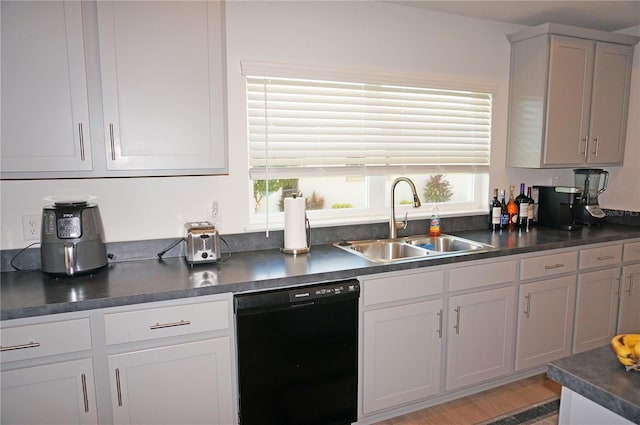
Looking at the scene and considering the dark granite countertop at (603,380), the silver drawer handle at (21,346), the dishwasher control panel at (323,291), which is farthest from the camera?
the dishwasher control panel at (323,291)

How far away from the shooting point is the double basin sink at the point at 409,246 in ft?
8.43

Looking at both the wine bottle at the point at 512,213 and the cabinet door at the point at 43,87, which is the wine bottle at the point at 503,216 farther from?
the cabinet door at the point at 43,87

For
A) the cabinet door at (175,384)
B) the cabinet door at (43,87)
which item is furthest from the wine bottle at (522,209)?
the cabinet door at (43,87)

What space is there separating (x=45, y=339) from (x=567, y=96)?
→ 10.8 ft

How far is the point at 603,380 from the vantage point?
3.20ft

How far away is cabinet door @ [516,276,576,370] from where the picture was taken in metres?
2.55

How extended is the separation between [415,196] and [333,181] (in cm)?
53

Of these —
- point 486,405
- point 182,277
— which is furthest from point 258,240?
point 486,405

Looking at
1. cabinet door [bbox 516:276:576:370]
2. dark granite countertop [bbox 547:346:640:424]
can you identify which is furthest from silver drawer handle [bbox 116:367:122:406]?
cabinet door [bbox 516:276:576:370]

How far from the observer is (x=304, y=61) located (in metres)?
2.45

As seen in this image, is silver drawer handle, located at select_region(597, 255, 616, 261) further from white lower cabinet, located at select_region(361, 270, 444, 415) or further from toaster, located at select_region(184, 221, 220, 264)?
toaster, located at select_region(184, 221, 220, 264)

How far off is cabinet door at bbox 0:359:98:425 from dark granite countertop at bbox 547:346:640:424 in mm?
1620

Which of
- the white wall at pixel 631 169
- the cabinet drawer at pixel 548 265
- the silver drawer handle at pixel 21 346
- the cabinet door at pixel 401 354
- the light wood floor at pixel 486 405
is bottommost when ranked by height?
the light wood floor at pixel 486 405

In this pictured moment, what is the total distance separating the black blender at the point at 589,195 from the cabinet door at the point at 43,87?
Result: 10.6 feet
